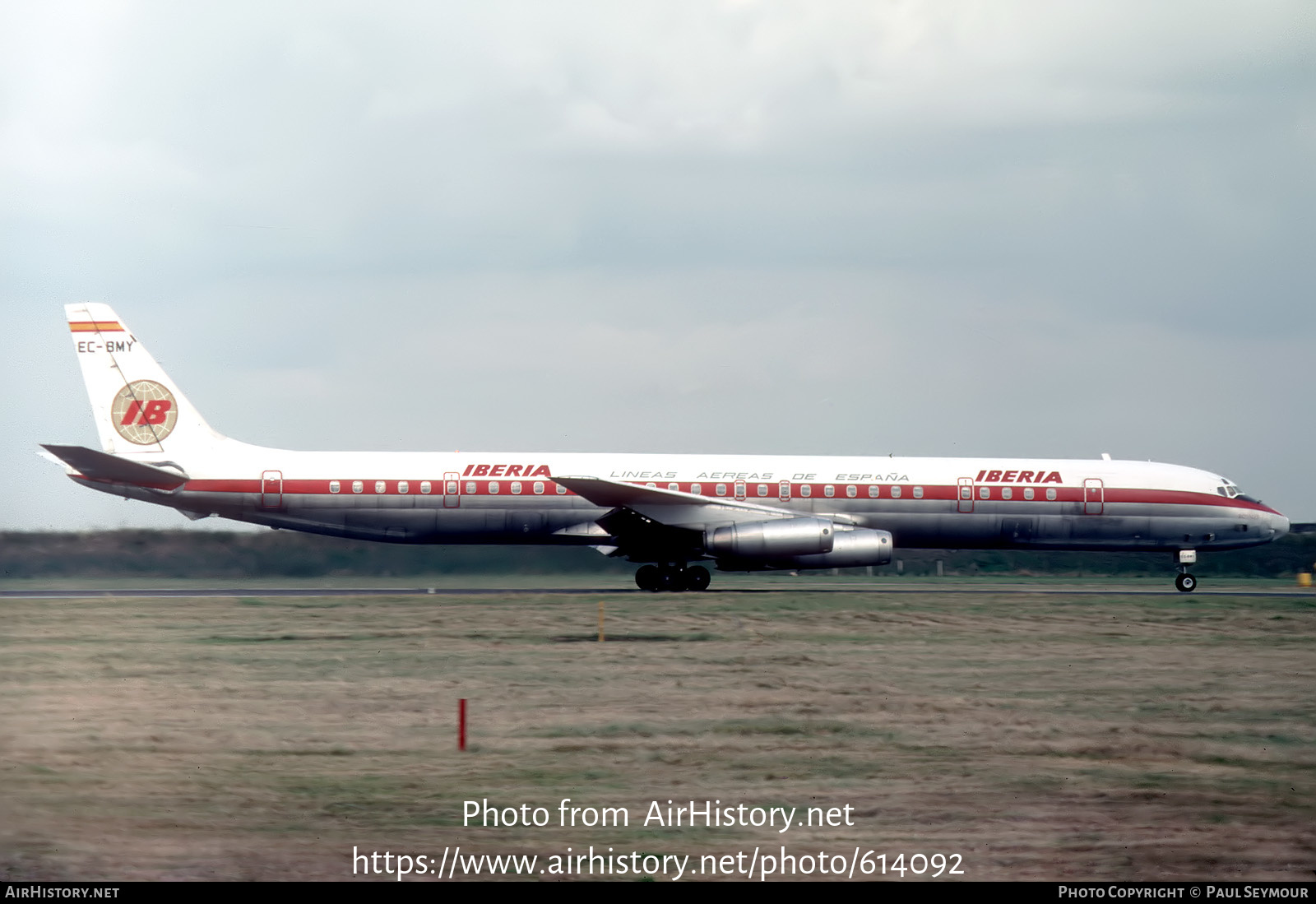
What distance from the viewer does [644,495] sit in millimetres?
30531

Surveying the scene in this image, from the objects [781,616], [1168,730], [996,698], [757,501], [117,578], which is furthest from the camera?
[117,578]

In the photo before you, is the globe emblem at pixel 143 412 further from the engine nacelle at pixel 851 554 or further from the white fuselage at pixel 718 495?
the engine nacelle at pixel 851 554

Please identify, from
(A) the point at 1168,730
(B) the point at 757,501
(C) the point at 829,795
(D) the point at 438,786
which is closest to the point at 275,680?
(D) the point at 438,786

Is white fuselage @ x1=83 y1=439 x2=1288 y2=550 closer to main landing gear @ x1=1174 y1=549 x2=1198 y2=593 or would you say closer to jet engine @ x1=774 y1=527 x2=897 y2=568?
main landing gear @ x1=1174 y1=549 x2=1198 y2=593

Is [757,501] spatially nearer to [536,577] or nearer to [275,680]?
[536,577]

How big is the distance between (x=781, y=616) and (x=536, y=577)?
1064 centimetres

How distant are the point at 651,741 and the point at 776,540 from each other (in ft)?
58.9

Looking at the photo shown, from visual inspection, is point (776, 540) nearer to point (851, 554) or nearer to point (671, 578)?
point (851, 554)

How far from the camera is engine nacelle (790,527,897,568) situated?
3045 cm

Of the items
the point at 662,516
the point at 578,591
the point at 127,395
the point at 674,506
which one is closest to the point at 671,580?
the point at 662,516

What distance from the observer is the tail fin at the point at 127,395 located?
32969mm

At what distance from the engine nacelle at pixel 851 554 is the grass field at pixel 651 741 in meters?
7.32

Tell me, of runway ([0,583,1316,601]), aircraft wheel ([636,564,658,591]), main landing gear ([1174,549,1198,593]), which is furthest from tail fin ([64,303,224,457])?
main landing gear ([1174,549,1198,593])

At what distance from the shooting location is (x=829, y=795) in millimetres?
9883
